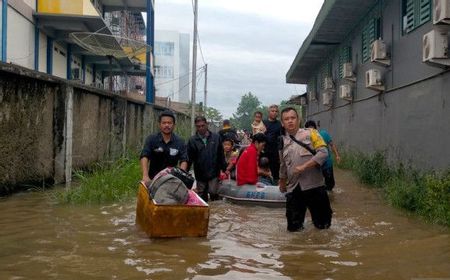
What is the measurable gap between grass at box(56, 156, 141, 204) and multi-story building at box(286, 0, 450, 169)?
18.1ft

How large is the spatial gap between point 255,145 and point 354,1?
6731 mm

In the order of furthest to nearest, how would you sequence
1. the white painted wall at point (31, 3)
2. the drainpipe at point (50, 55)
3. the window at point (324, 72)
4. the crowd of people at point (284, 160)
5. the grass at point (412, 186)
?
the window at point (324, 72)
the drainpipe at point (50, 55)
the white painted wall at point (31, 3)
the grass at point (412, 186)
the crowd of people at point (284, 160)

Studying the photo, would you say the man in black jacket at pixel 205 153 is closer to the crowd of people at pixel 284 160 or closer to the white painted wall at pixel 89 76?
the crowd of people at pixel 284 160

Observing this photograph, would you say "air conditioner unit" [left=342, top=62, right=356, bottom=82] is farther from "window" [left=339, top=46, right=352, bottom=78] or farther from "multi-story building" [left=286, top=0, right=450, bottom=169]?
"window" [left=339, top=46, right=352, bottom=78]

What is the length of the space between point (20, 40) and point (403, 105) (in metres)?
13.2

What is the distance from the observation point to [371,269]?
4621 millimetres

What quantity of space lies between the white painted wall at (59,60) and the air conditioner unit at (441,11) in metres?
17.0

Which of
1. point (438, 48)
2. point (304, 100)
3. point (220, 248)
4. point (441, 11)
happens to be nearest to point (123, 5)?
point (304, 100)

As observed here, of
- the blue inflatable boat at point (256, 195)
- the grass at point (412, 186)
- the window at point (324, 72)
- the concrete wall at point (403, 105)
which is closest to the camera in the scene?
the grass at point (412, 186)

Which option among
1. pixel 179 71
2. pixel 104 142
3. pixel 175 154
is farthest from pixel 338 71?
pixel 179 71

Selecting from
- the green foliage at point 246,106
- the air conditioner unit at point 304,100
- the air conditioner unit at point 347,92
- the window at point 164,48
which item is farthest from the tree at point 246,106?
the air conditioner unit at point 347,92

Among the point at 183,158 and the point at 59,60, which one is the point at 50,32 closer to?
the point at 59,60

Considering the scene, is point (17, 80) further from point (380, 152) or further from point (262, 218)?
point (380, 152)

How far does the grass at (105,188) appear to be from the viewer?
8242 mm
